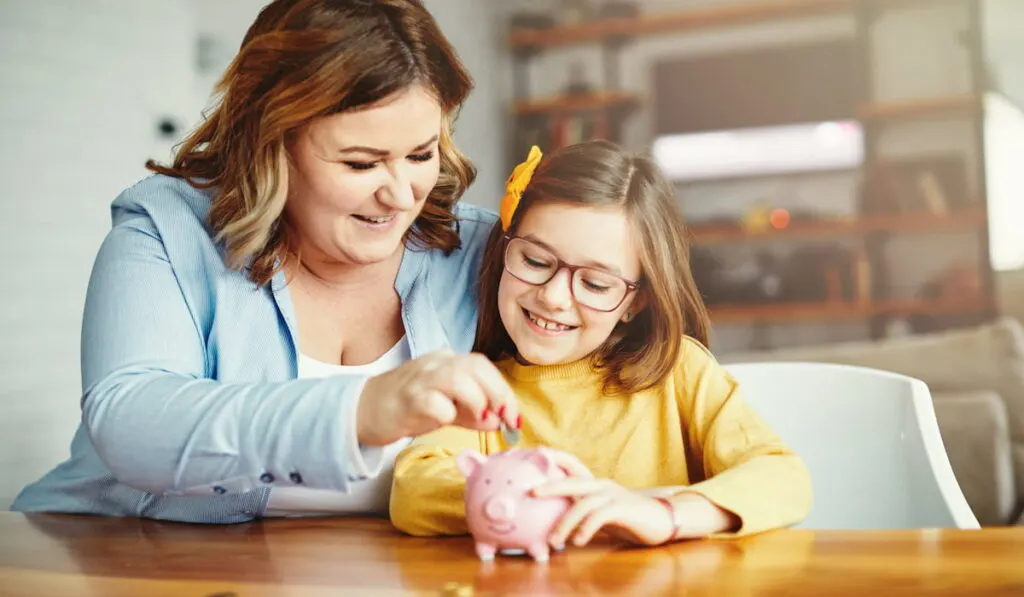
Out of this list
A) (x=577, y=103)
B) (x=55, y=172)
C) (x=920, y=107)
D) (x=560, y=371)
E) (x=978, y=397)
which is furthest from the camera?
(x=577, y=103)

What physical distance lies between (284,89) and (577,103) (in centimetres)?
451

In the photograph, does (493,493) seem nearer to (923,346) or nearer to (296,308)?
(296,308)

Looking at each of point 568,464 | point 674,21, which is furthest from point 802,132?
point 568,464

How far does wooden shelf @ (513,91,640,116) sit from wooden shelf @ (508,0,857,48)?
348mm

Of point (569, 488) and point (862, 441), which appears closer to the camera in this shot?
point (569, 488)

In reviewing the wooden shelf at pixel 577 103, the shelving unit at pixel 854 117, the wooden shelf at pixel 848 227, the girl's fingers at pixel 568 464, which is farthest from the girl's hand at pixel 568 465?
the wooden shelf at pixel 577 103

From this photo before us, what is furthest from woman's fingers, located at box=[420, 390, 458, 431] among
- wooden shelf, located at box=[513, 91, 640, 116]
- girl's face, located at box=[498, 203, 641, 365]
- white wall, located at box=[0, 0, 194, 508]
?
wooden shelf, located at box=[513, 91, 640, 116]

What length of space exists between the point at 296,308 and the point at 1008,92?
15.4 feet

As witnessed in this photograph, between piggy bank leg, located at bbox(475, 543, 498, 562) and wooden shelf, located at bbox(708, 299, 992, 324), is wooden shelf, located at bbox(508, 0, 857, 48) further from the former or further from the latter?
piggy bank leg, located at bbox(475, 543, 498, 562)

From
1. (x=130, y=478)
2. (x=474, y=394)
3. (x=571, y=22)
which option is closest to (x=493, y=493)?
(x=474, y=394)

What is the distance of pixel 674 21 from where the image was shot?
17.8 ft

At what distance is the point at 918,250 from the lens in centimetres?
516

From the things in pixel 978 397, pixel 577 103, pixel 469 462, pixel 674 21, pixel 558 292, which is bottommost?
pixel 978 397

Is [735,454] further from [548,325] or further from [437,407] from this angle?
[437,407]
